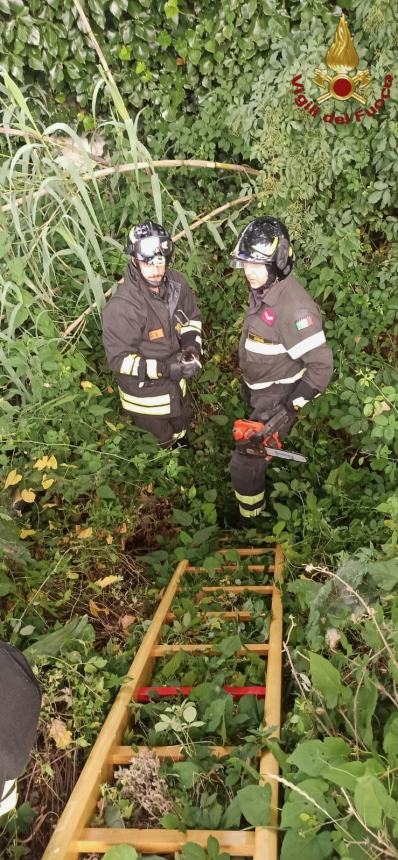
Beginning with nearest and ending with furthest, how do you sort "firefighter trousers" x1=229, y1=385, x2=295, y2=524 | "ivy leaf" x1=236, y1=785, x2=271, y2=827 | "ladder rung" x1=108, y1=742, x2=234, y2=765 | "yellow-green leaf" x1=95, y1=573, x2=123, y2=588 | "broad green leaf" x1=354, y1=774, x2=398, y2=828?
"broad green leaf" x1=354, y1=774, x2=398, y2=828, "ivy leaf" x1=236, y1=785, x2=271, y2=827, "ladder rung" x1=108, y1=742, x2=234, y2=765, "yellow-green leaf" x1=95, y1=573, x2=123, y2=588, "firefighter trousers" x1=229, y1=385, x2=295, y2=524

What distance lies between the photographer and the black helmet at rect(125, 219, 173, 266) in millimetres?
2900

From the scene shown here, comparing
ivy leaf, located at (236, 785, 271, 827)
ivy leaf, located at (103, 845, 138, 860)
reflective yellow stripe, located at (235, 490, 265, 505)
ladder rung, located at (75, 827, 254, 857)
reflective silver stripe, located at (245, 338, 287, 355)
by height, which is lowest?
reflective yellow stripe, located at (235, 490, 265, 505)

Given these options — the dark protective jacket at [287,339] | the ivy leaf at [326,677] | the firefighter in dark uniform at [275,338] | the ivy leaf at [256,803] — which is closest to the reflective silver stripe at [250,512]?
the firefighter in dark uniform at [275,338]

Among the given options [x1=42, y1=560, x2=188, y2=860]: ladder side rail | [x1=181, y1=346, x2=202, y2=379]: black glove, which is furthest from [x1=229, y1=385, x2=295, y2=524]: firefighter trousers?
[x1=42, y1=560, x2=188, y2=860]: ladder side rail

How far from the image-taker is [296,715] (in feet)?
5.81

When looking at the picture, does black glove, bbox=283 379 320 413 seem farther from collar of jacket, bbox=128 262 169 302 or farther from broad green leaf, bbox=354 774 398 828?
broad green leaf, bbox=354 774 398 828

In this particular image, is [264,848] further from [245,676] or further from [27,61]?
[27,61]

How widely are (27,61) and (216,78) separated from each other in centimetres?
142

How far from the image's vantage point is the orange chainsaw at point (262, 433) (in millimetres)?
3260

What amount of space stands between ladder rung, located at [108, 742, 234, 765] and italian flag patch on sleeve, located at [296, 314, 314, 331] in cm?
199

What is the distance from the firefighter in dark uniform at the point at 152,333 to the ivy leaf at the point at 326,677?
1.96m

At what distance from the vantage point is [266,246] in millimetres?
2807

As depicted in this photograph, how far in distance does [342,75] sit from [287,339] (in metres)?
1.82

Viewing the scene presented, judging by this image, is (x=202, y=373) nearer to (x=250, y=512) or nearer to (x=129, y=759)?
(x=250, y=512)
